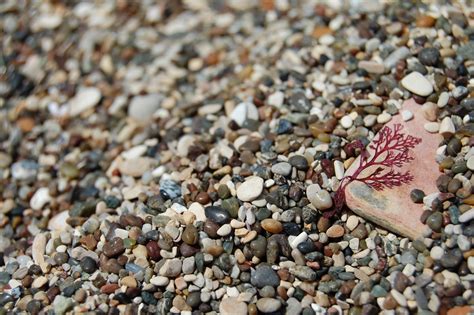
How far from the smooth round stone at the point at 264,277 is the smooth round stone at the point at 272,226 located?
155 mm

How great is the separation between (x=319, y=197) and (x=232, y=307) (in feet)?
1.90

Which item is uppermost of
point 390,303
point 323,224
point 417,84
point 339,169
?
point 417,84

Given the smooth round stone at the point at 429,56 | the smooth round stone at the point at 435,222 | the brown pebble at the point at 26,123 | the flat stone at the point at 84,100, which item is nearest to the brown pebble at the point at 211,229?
the smooth round stone at the point at 435,222

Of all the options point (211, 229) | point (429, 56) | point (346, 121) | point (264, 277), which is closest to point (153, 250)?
point (211, 229)

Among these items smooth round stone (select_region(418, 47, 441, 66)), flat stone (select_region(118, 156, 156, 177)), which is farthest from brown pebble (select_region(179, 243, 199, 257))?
smooth round stone (select_region(418, 47, 441, 66))

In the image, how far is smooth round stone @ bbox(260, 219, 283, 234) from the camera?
2.54 m

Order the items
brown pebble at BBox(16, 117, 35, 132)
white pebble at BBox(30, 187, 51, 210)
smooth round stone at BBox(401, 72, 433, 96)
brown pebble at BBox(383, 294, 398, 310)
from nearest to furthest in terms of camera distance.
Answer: brown pebble at BBox(383, 294, 398, 310) < smooth round stone at BBox(401, 72, 433, 96) < white pebble at BBox(30, 187, 51, 210) < brown pebble at BBox(16, 117, 35, 132)

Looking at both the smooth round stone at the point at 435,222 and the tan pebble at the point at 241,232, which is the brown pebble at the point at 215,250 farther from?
the smooth round stone at the point at 435,222

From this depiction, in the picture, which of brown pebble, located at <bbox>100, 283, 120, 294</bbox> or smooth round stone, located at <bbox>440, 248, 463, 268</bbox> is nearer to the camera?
smooth round stone, located at <bbox>440, 248, 463, 268</bbox>

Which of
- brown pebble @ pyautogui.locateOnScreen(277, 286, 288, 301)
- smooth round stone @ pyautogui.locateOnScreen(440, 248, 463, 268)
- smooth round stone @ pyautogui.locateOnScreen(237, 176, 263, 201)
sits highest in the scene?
smooth round stone @ pyautogui.locateOnScreen(237, 176, 263, 201)

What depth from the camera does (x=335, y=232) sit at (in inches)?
100

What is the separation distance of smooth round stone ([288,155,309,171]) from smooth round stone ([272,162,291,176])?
0.09 feet

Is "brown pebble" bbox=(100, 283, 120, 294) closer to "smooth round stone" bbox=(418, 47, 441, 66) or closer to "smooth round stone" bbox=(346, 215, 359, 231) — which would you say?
"smooth round stone" bbox=(346, 215, 359, 231)

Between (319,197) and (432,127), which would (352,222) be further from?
(432,127)
